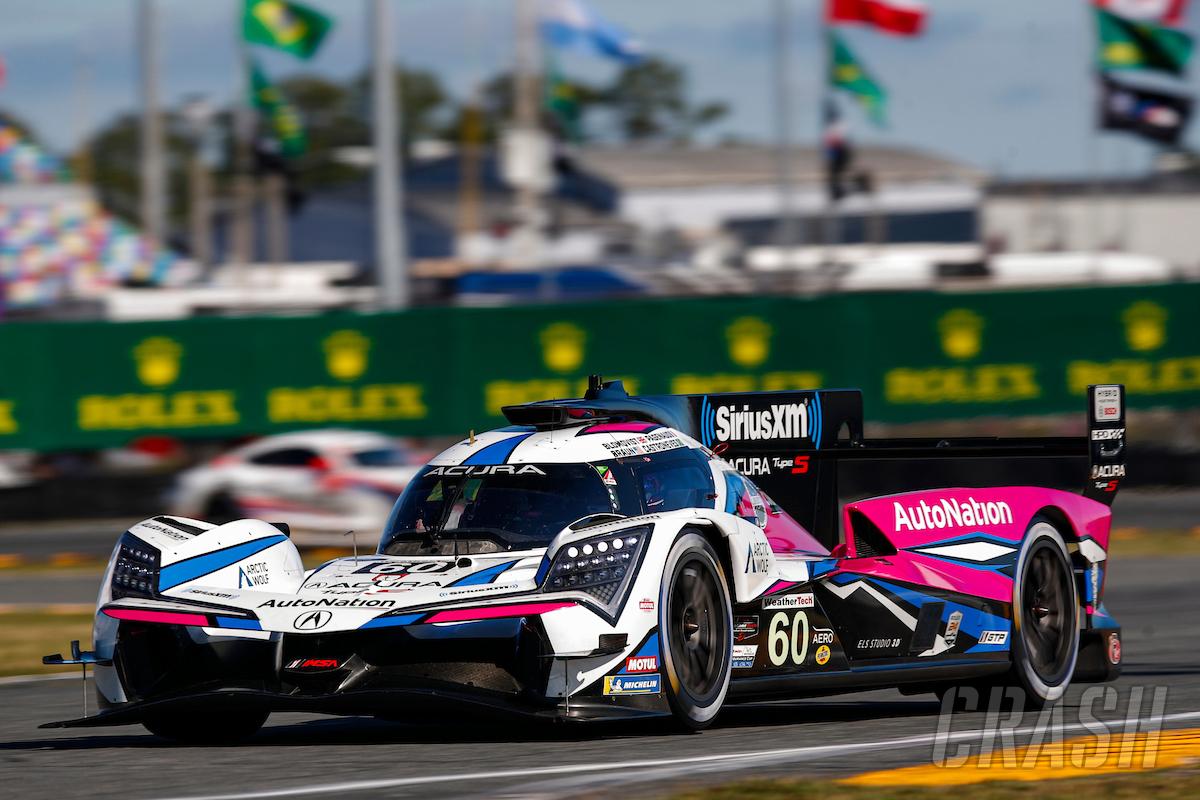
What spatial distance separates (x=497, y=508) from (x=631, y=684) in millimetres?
1242

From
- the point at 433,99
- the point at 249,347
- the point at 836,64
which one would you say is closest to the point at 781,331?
the point at 249,347

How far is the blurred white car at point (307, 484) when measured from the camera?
21.6 meters

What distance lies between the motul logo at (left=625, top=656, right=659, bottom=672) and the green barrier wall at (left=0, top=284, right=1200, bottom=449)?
52.5 ft

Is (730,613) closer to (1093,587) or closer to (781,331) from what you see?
(1093,587)

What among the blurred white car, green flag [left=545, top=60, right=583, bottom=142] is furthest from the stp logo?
green flag [left=545, top=60, right=583, bottom=142]

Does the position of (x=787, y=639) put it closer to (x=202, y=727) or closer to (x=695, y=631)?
(x=695, y=631)

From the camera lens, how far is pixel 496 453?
8.33 meters

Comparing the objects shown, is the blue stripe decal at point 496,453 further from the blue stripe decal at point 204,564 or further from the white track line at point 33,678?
the white track line at point 33,678

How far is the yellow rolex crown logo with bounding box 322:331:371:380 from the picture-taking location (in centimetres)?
2308

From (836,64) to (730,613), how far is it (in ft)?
98.3

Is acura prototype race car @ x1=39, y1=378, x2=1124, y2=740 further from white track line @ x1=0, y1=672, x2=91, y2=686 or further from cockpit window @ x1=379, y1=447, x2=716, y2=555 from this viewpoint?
white track line @ x1=0, y1=672, x2=91, y2=686

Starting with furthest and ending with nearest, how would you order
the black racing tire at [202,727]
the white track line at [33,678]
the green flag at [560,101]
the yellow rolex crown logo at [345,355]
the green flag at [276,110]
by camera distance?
the green flag at [560,101] → the green flag at [276,110] → the yellow rolex crown logo at [345,355] → the white track line at [33,678] → the black racing tire at [202,727]

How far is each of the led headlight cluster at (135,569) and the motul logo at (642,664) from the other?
1993 millimetres

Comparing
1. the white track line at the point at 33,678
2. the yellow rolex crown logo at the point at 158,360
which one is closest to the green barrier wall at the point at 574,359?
the yellow rolex crown logo at the point at 158,360
